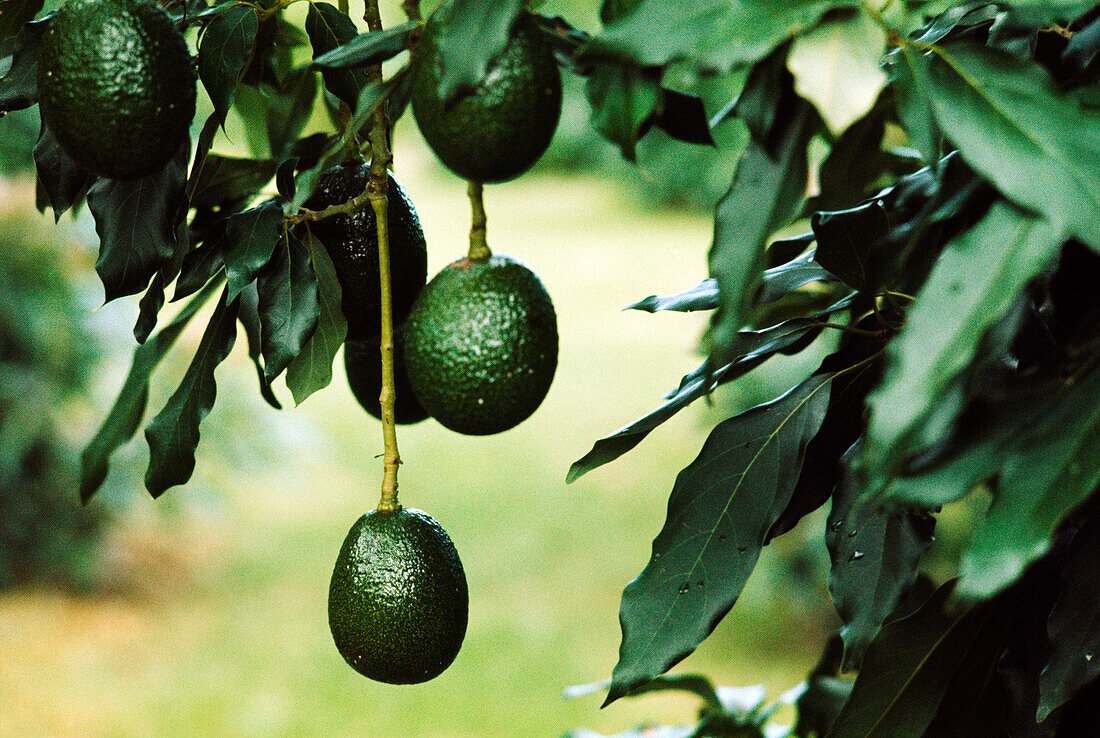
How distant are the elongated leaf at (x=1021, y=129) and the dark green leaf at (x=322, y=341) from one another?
49 cm

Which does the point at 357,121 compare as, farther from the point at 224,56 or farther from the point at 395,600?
the point at 395,600

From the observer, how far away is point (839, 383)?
1002 mm

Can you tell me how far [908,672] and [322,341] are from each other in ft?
1.95

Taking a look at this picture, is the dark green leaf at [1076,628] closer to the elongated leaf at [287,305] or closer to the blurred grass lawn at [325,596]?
the elongated leaf at [287,305]

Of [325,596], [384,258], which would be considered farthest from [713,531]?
[325,596]

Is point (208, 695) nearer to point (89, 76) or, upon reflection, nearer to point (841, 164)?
point (89, 76)

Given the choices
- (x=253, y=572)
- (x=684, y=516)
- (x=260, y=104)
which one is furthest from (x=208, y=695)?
(x=684, y=516)

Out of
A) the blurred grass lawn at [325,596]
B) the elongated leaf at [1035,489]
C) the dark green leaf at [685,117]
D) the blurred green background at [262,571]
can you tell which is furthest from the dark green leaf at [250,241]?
the blurred green background at [262,571]

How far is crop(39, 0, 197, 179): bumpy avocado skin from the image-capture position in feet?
2.66

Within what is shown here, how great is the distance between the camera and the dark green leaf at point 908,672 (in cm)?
93

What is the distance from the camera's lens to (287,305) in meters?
0.90

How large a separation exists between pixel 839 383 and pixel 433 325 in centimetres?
41

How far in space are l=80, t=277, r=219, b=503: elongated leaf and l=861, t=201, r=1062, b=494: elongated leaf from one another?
0.87 m

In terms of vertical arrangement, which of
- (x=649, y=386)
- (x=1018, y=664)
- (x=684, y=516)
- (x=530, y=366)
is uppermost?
(x=530, y=366)
